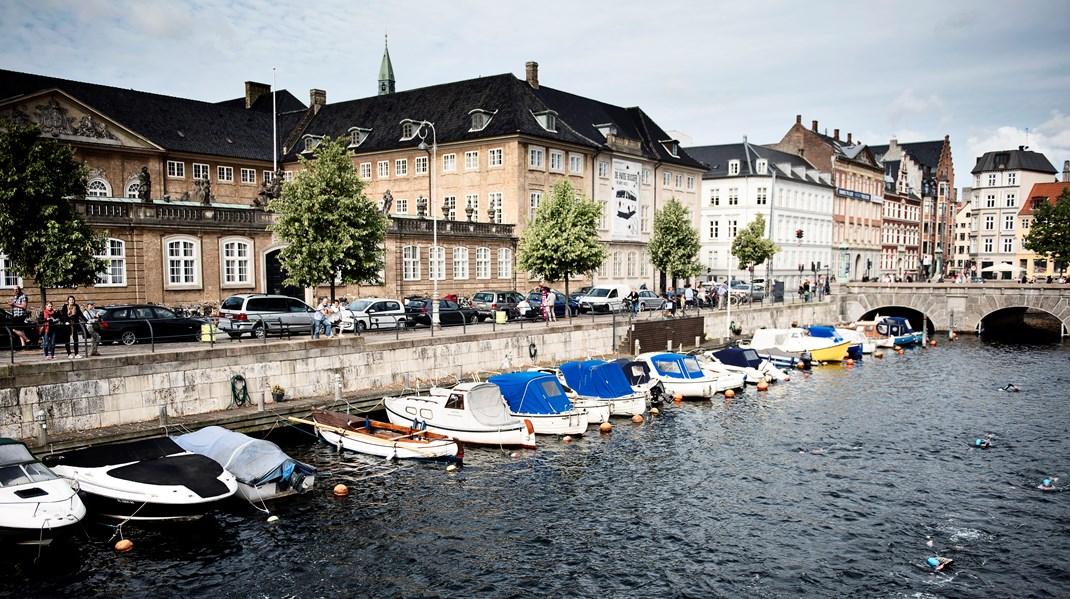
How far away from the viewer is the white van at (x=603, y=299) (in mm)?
50241

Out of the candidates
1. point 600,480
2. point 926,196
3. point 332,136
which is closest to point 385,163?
point 332,136

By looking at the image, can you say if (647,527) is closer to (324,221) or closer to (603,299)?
(324,221)

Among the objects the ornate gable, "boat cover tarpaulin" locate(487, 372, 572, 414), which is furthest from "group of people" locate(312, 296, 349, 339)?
the ornate gable

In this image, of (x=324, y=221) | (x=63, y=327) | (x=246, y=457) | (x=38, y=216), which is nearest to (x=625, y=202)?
(x=324, y=221)

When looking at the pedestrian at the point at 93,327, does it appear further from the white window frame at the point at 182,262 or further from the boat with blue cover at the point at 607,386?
the boat with blue cover at the point at 607,386

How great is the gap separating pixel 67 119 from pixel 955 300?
2856 inches

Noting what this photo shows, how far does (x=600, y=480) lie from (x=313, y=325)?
13.7m

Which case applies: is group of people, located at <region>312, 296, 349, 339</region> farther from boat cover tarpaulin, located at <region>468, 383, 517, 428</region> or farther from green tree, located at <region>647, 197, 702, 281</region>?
green tree, located at <region>647, 197, 702, 281</region>

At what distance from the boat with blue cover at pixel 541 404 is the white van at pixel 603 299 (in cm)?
2019

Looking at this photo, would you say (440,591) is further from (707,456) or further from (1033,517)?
(1033,517)

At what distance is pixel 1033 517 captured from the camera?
68.5 ft

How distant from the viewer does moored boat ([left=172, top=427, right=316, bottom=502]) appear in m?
20.3

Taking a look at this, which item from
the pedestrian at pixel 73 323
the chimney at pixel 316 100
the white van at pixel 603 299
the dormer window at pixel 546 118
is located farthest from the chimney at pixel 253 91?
the pedestrian at pixel 73 323

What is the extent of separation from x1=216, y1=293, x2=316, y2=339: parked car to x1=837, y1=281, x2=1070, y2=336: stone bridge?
5619 cm
